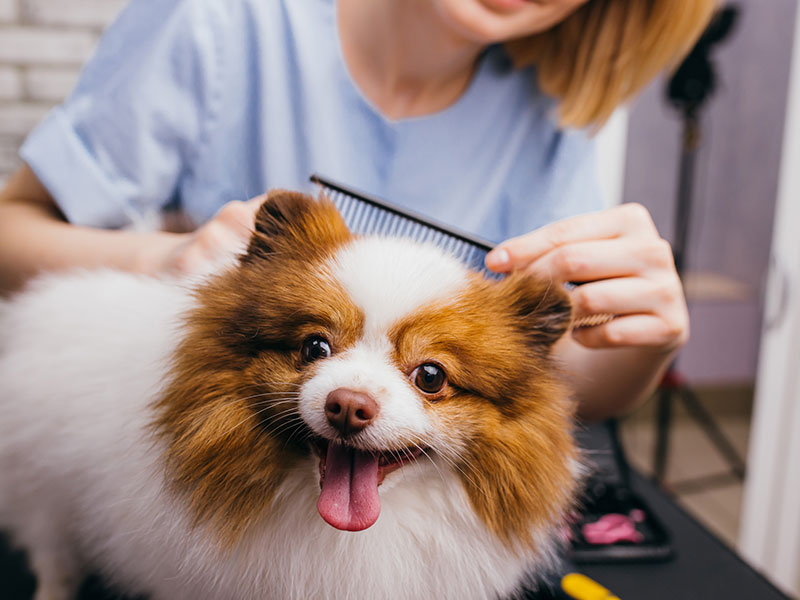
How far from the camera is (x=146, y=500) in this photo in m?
0.53

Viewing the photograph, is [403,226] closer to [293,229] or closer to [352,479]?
[293,229]

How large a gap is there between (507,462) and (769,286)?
1551mm

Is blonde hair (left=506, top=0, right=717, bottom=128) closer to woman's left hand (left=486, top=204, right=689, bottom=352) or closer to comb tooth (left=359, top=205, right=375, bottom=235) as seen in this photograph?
woman's left hand (left=486, top=204, right=689, bottom=352)

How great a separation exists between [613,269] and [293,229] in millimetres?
335

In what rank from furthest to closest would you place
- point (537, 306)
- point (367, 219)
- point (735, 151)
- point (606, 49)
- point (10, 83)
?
1. point (735, 151)
2. point (10, 83)
3. point (606, 49)
4. point (367, 219)
5. point (537, 306)

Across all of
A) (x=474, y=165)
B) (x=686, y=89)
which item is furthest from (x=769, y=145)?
(x=474, y=165)

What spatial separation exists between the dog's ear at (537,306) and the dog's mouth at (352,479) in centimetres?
15

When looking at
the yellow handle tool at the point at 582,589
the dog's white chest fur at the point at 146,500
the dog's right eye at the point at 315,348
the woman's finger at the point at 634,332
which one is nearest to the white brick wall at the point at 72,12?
the dog's white chest fur at the point at 146,500

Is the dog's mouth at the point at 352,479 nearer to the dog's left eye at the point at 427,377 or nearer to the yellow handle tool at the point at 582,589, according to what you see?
the dog's left eye at the point at 427,377

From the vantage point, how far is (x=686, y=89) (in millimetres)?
1139

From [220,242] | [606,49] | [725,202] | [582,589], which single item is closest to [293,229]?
[220,242]

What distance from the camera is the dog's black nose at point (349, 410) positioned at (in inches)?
16.9

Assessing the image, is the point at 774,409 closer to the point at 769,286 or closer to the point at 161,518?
the point at 769,286

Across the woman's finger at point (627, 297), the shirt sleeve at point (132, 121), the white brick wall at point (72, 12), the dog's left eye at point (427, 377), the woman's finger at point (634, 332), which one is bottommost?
the dog's left eye at point (427, 377)
